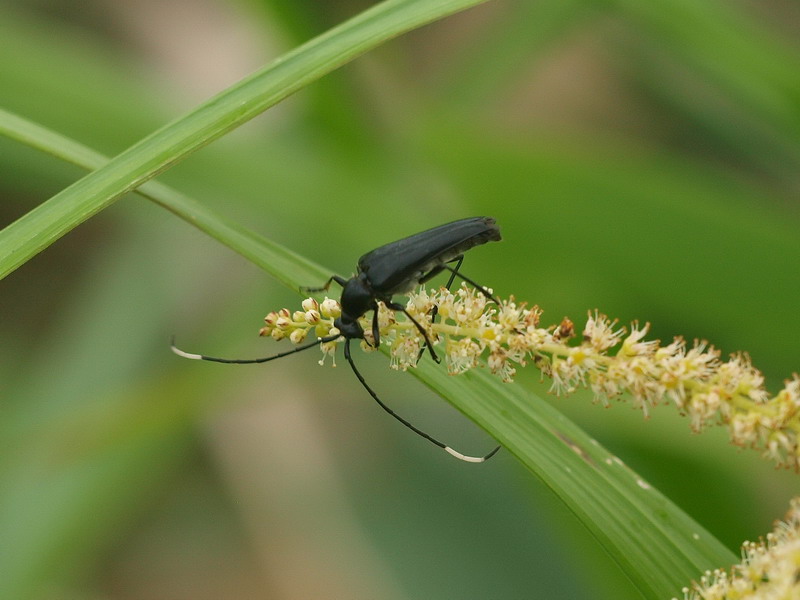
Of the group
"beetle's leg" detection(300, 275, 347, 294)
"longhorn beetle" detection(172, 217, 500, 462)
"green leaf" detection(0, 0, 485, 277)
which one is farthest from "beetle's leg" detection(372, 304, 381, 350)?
"green leaf" detection(0, 0, 485, 277)

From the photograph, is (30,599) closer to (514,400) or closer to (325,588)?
(325,588)

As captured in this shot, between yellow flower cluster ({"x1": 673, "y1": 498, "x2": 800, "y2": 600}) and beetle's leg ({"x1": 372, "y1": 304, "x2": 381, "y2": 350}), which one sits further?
beetle's leg ({"x1": 372, "y1": 304, "x2": 381, "y2": 350})

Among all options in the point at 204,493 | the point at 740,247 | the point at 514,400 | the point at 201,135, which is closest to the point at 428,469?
the point at 204,493

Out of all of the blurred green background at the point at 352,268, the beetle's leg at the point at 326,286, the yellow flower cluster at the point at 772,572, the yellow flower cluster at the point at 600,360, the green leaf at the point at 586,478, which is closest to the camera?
the yellow flower cluster at the point at 772,572

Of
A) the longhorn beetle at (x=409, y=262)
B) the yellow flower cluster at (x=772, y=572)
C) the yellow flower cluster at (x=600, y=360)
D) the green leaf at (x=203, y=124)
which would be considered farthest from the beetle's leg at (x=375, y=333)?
the yellow flower cluster at (x=772, y=572)

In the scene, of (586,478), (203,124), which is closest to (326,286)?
(203,124)

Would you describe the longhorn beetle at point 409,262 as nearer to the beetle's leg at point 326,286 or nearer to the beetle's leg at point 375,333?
the beetle's leg at point 326,286

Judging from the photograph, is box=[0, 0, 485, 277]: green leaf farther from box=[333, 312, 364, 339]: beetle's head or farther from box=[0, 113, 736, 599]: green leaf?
box=[333, 312, 364, 339]: beetle's head
